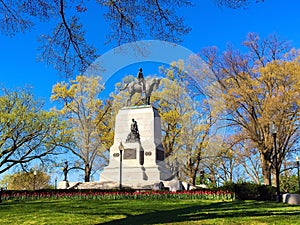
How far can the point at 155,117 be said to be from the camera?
26.8 metres

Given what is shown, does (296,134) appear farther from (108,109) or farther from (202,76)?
(108,109)

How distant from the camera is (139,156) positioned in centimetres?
2494

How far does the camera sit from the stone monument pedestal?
2406 cm

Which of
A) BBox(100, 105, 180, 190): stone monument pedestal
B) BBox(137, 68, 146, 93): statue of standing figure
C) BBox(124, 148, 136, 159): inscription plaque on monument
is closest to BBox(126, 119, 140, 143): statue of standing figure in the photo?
BBox(100, 105, 180, 190): stone monument pedestal

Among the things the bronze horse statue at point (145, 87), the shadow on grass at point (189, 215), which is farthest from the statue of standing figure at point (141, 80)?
the shadow on grass at point (189, 215)

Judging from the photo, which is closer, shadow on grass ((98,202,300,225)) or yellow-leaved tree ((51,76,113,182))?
shadow on grass ((98,202,300,225))

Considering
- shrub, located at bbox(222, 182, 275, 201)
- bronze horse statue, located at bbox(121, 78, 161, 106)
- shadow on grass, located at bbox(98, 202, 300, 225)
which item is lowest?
shadow on grass, located at bbox(98, 202, 300, 225)

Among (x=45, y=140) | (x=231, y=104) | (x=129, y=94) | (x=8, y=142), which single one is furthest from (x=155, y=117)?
(x=8, y=142)

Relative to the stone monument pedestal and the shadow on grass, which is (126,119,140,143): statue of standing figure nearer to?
the stone monument pedestal

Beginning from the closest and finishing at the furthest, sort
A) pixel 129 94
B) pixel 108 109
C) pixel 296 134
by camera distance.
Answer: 1. pixel 296 134
2. pixel 129 94
3. pixel 108 109

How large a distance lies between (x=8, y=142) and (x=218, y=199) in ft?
58.5

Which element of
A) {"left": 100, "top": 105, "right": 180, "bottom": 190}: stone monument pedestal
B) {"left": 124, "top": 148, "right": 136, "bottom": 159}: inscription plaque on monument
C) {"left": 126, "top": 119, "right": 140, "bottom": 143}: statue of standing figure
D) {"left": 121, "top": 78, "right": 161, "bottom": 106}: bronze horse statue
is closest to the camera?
{"left": 100, "top": 105, "right": 180, "bottom": 190}: stone monument pedestal

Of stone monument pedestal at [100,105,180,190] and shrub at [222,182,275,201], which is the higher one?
stone monument pedestal at [100,105,180,190]

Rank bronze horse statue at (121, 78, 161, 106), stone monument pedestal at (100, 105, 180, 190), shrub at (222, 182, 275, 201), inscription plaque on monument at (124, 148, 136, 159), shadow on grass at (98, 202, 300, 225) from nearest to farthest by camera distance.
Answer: shadow on grass at (98, 202, 300, 225)
shrub at (222, 182, 275, 201)
stone monument pedestal at (100, 105, 180, 190)
inscription plaque on monument at (124, 148, 136, 159)
bronze horse statue at (121, 78, 161, 106)
